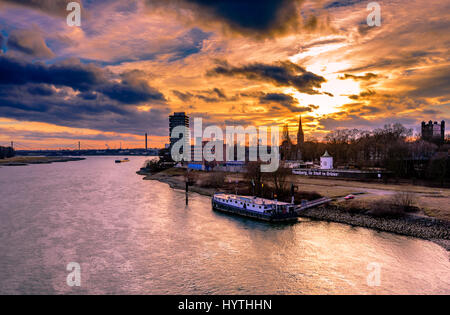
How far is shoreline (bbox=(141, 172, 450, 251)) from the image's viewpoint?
106 feet

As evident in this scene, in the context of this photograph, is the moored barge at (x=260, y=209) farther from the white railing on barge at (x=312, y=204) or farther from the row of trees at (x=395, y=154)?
the row of trees at (x=395, y=154)

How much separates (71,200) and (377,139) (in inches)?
4790

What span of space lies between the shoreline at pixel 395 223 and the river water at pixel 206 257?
1485 millimetres

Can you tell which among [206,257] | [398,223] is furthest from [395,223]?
[206,257]

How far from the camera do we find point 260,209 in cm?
4488

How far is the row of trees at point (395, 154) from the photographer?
67412 millimetres

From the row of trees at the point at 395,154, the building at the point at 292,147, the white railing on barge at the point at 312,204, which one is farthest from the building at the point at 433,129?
the white railing on barge at the point at 312,204

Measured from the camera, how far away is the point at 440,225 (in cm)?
3409

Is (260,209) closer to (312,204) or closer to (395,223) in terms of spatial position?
(312,204)

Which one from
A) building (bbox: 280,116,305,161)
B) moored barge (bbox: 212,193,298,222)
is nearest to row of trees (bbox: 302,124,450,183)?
building (bbox: 280,116,305,161)

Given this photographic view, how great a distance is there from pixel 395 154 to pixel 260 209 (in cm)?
5112

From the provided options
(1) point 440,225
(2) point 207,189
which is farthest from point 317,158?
(1) point 440,225

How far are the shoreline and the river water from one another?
1.49 metres
